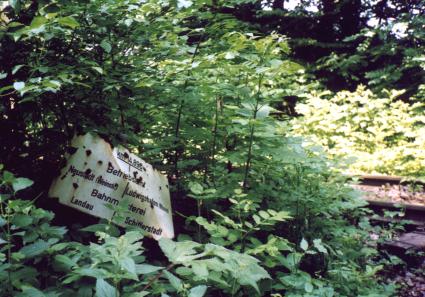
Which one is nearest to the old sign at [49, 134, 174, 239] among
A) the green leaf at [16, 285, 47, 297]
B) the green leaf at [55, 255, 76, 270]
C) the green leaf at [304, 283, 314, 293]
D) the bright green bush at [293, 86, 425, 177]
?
the green leaf at [55, 255, 76, 270]

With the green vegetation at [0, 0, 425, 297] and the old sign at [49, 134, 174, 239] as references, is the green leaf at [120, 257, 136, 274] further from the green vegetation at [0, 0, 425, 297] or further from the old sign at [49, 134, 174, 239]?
the old sign at [49, 134, 174, 239]

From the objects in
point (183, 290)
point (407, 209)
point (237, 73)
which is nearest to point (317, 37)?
point (407, 209)

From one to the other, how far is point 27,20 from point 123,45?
1.73ft

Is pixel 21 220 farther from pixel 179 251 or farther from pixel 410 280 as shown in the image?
pixel 410 280

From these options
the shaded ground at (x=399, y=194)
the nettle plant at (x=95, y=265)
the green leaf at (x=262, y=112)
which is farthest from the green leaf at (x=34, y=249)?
the shaded ground at (x=399, y=194)

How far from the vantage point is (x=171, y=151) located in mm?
2615

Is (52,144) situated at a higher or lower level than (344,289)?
higher

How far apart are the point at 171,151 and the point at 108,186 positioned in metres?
0.87

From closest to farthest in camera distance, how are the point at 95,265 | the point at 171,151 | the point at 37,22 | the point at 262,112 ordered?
the point at 95,265 < the point at 37,22 < the point at 262,112 < the point at 171,151

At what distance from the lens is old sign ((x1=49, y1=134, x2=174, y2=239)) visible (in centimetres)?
173

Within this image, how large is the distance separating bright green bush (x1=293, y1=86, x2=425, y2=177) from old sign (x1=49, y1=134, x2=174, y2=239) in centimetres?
408

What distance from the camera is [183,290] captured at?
1.28 metres

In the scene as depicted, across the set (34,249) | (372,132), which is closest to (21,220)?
(34,249)

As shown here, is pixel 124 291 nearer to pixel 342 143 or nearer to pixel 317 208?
pixel 317 208
